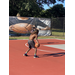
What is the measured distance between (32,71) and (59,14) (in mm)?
54018

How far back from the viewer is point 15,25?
21281 millimetres

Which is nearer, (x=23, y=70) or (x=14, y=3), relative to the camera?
(x=23, y=70)

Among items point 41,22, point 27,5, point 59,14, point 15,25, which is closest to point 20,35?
point 15,25

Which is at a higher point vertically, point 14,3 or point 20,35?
point 14,3

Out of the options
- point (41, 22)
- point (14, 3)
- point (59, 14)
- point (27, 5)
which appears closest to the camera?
point (41, 22)

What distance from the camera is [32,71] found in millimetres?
5473
